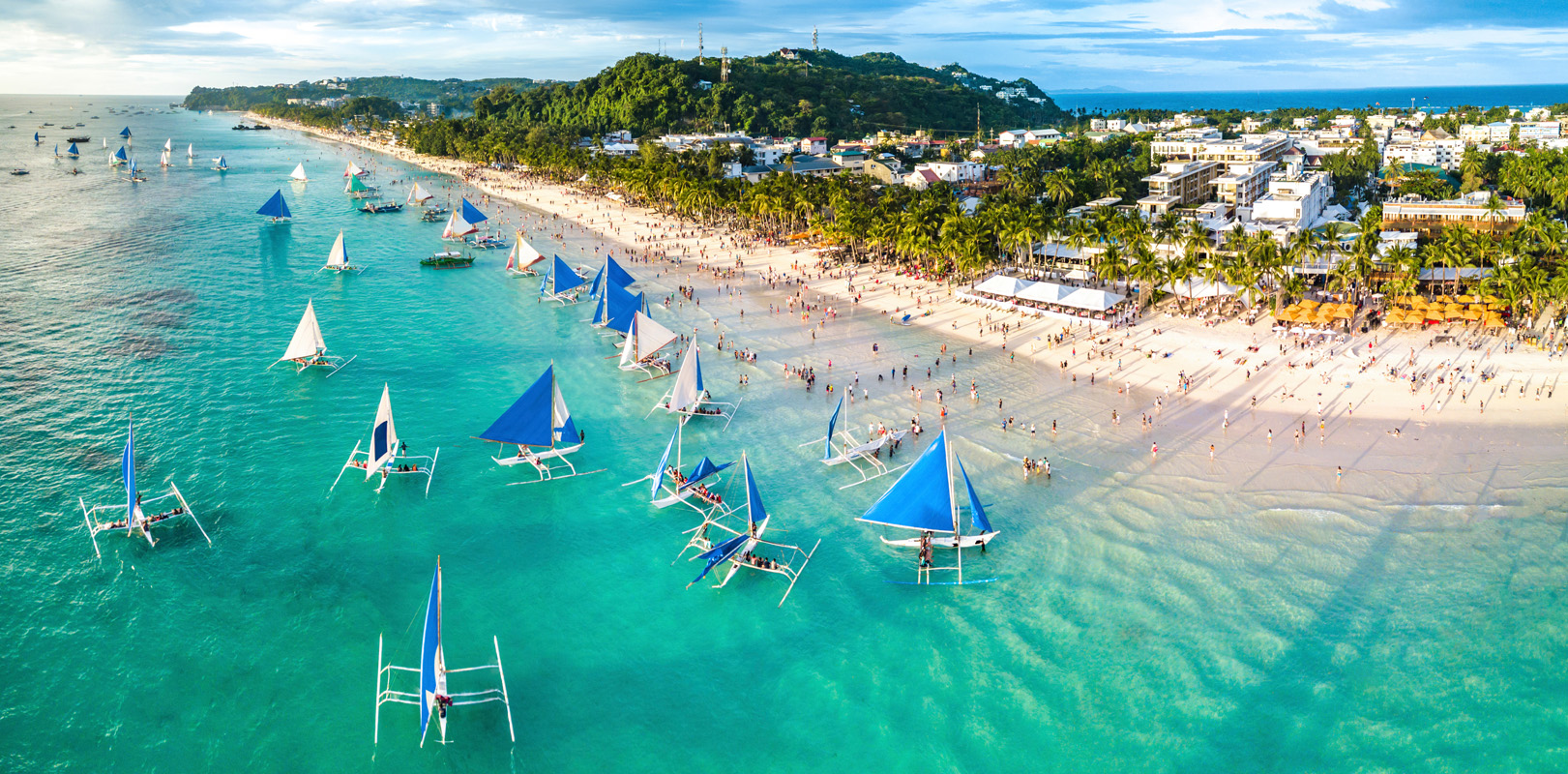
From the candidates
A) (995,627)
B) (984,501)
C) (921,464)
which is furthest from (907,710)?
Answer: (984,501)

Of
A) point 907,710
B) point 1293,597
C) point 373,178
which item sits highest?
point 373,178

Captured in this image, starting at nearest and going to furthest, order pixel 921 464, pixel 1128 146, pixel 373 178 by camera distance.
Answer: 1. pixel 921 464
2. pixel 1128 146
3. pixel 373 178

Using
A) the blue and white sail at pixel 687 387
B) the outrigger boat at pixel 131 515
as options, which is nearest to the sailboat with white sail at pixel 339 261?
the outrigger boat at pixel 131 515

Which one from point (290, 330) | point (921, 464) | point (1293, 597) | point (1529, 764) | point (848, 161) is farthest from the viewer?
point (848, 161)

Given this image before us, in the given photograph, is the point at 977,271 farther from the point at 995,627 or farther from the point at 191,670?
the point at 191,670

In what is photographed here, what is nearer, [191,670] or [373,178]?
[191,670]

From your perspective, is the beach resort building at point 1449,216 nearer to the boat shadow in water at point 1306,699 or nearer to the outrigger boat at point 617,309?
the boat shadow in water at point 1306,699

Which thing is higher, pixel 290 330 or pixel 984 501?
pixel 290 330
